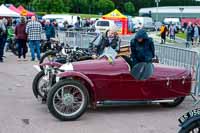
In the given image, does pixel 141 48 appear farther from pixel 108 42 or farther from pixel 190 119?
pixel 190 119

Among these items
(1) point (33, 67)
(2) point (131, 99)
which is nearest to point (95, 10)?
(1) point (33, 67)

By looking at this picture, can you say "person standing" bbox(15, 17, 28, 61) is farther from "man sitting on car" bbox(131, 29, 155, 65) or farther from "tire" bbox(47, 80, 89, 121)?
"tire" bbox(47, 80, 89, 121)

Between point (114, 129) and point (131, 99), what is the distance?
4.66 feet

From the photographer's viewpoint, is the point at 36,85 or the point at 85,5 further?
the point at 85,5

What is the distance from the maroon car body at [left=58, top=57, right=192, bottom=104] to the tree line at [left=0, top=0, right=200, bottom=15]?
7950 cm

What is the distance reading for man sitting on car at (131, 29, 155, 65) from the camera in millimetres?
9559

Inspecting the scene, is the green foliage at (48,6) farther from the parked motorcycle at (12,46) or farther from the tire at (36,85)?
the tire at (36,85)

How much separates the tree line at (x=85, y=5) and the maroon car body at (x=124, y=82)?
79.5 m

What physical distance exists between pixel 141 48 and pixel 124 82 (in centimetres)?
89

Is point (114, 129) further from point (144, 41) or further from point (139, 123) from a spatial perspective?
point (144, 41)

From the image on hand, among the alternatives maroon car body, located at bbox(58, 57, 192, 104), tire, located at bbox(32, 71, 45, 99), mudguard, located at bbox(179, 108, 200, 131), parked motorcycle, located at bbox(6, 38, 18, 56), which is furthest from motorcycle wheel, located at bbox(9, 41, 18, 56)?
mudguard, located at bbox(179, 108, 200, 131)

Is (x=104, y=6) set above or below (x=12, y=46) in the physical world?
above

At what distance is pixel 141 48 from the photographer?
31.6 feet

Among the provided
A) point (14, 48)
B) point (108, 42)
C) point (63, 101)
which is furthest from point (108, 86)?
point (14, 48)
